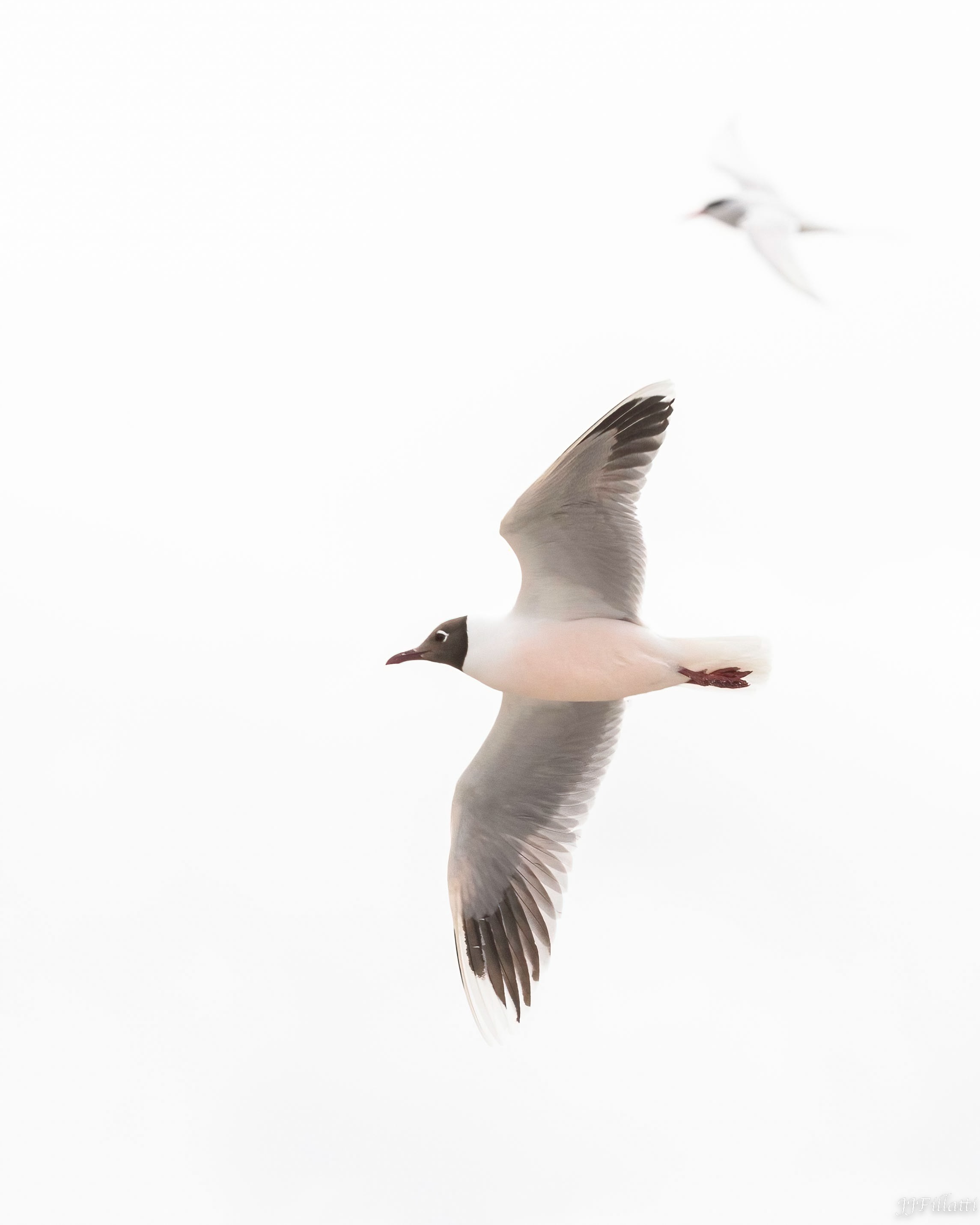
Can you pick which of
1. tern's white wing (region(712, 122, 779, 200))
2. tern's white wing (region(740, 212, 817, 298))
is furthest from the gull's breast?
tern's white wing (region(712, 122, 779, 200))

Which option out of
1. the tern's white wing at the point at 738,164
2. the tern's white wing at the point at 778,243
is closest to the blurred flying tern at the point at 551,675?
the tern's white wing at the point at 778,243

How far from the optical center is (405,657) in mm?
7090

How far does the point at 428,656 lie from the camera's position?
7.10m

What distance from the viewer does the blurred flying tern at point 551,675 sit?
6422mm

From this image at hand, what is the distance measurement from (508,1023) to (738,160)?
678 centimetres

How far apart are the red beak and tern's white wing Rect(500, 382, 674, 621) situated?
20.7 inches

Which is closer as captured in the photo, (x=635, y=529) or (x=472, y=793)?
(x=635, y=529)

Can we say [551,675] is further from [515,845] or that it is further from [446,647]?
[515,845]

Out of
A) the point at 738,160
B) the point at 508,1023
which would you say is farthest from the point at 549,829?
the point at 738,160

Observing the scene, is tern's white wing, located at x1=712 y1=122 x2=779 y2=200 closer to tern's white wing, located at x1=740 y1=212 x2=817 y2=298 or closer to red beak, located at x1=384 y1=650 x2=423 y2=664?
tern's white wing, located at x1=740 y1=212 x2=817 y2=298

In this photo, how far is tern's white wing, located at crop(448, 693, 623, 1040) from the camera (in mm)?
7312

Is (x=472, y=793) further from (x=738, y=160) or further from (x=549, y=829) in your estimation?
(x=738, y=160)

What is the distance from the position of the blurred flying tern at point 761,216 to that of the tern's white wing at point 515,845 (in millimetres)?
2598

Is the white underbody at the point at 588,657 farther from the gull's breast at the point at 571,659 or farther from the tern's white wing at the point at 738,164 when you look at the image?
the tern's white wing at the point at 738,164
